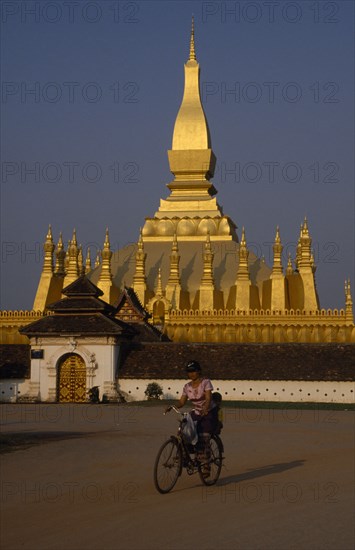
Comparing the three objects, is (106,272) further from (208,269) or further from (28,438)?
(28,438)

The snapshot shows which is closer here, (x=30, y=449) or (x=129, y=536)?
(x=129, y=536)

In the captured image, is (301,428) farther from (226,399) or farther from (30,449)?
(226,399)

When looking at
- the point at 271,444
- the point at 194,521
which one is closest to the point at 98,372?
the point at 271,444

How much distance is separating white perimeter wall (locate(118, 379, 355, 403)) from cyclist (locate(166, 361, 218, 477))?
1646 centimetres

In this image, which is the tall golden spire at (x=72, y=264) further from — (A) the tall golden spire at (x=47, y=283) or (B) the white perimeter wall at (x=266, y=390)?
(B) the white perimeter wall at (x=266, y=390)

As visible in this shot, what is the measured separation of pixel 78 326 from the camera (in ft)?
90.6

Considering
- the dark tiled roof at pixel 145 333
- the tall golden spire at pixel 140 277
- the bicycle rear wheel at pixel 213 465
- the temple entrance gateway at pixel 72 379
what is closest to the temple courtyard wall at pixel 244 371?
the temple entrance gateway at pixel 72 379

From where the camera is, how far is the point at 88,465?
38.5 ft

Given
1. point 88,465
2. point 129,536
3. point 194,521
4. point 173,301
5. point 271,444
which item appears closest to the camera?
point 129,536

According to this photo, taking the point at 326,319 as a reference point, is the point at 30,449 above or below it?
below

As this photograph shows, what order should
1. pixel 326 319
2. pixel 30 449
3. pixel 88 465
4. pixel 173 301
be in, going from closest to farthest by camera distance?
pixel 88 465, pixel 30 449, pixel 326 319, pixel 173 301

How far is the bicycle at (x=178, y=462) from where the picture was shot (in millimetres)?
9578

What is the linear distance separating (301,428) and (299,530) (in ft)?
33.6

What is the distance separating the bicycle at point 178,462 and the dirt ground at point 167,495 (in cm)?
15
